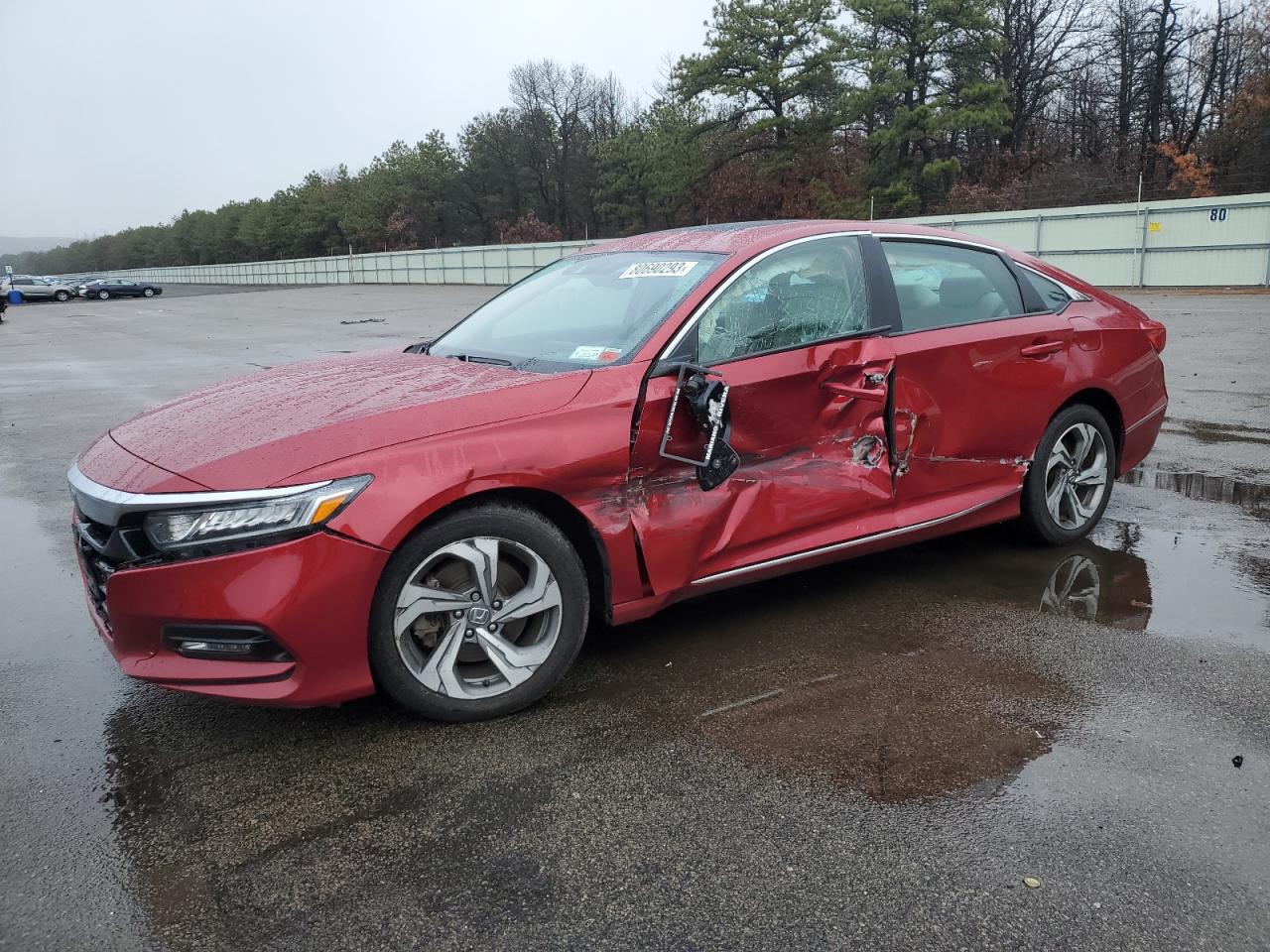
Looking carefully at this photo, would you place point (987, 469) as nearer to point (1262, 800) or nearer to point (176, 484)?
point (1262, 800)

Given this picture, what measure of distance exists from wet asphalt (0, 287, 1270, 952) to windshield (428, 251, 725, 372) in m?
1.15

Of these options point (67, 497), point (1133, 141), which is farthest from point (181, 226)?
point (67, 497)

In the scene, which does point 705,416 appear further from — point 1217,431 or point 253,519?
point 1217,431

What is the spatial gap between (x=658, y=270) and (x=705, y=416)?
0.87m

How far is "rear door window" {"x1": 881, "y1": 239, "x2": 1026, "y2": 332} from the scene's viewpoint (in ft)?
14.1

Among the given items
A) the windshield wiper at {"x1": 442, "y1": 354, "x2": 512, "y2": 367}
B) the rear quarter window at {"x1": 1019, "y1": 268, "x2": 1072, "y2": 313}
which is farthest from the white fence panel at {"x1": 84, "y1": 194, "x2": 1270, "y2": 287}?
the windshield wiper at {"x1": 442, "y1": 354, "x2": 512, "y2": 367}

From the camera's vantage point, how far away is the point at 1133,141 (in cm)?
4362

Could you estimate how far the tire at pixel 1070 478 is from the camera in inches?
185

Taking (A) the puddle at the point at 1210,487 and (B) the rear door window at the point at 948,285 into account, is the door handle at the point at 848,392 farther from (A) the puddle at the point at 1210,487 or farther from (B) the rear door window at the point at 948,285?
(A) the puddle at the point at 1210,487

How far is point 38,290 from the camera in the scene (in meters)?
52.5

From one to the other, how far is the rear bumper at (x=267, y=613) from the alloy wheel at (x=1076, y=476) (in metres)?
3.31

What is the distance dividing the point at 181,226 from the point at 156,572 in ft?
468

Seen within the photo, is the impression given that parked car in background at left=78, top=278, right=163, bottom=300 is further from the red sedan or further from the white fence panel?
the red sedan

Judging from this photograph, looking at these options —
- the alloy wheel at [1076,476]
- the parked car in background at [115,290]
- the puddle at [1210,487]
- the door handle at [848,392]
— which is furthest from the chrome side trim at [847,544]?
the parked car in background at [115,290]
